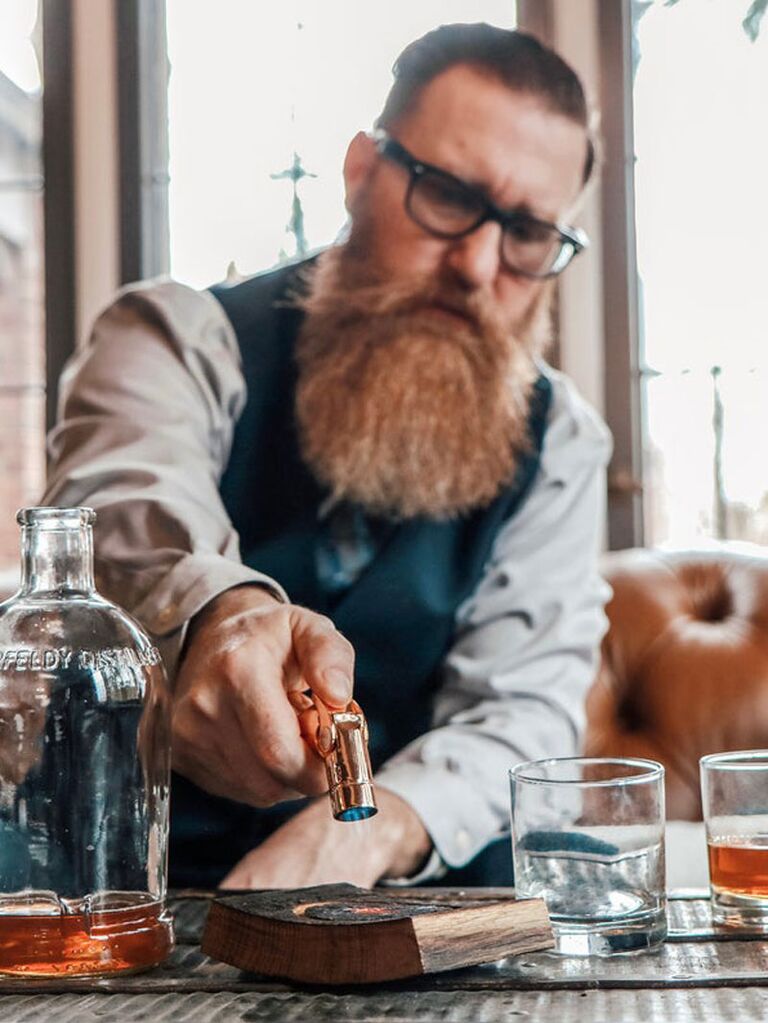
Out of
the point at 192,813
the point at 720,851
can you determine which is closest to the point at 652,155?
the point at 192,813

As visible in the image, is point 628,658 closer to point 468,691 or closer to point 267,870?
point 468,691

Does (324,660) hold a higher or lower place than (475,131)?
lower

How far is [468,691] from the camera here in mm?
1080

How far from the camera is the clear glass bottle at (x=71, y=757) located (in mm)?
576

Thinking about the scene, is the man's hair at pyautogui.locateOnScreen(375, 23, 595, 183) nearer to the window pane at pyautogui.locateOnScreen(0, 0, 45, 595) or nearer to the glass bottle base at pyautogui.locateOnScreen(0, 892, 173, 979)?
the window pane at pyautogui.locateOnScreen(0, 0, 45, 595)

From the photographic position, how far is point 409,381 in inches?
44.3

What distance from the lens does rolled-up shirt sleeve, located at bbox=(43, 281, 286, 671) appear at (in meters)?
0.90

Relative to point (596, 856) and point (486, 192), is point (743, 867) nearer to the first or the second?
point (596, 856)

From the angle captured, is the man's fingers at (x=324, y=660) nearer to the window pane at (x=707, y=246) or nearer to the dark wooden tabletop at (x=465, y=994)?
the dark wooden tabletop at (x=465, y=994)

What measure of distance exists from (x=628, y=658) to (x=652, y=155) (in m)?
0.51

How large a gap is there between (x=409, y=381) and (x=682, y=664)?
479 millimetres

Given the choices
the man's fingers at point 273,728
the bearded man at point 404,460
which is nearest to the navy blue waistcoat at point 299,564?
the bearded man at point 404,460

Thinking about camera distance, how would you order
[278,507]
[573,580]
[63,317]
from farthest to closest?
[63,317] → [573,580] → [278,507]

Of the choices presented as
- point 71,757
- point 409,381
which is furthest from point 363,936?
point 409,381
